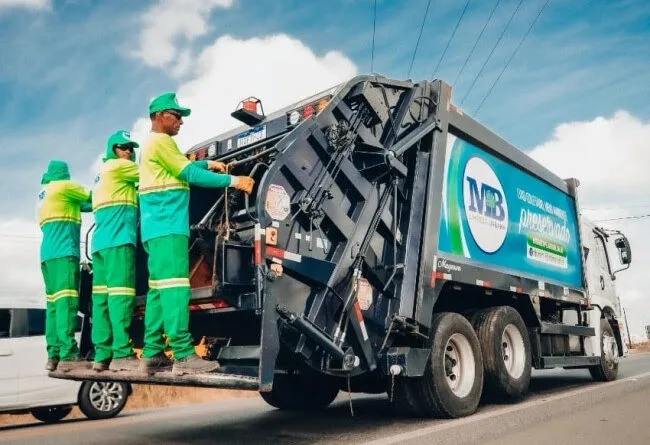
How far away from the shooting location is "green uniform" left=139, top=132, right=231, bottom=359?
13.6 ft

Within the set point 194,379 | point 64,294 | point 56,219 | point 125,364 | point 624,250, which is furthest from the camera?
point 624,250

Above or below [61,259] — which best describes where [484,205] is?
above

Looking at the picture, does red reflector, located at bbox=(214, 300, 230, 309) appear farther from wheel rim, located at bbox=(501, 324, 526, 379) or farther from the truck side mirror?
the truck side mirror

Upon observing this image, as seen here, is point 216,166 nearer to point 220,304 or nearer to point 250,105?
point 220,304

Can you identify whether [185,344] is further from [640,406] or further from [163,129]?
[640,406]

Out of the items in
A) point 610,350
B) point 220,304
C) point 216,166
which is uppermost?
point 216,166

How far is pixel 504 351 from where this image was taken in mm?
6523

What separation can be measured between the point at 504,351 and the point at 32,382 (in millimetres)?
5384

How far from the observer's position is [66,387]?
23.9 feet

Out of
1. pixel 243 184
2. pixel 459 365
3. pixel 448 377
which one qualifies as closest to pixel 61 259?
pixel 243 184

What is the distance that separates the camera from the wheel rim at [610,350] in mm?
8947

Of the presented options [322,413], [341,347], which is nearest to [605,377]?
[322,413]

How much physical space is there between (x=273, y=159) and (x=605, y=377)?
6.66m

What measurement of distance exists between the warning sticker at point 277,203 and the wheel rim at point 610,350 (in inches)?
257
